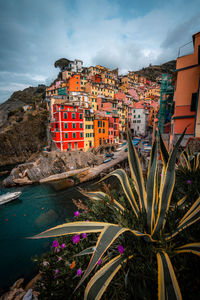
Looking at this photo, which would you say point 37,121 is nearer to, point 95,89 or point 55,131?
point 55,131

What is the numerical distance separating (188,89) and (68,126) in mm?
15192

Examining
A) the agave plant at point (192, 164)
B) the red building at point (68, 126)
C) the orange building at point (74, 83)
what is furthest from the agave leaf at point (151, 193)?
the orange building at point (74, 83)

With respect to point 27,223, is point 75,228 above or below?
above

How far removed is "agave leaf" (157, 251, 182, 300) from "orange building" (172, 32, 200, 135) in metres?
9.06

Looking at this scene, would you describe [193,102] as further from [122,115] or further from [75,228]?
[122,115]

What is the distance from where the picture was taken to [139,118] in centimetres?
3259

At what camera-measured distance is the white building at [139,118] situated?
3212cm

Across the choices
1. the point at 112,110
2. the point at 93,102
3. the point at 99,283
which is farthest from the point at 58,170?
the point at 99,283

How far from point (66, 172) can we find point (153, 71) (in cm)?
8361

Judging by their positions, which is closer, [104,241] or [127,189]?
[104,241]

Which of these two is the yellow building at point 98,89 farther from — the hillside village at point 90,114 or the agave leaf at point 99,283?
the agave leaf at point 99,283

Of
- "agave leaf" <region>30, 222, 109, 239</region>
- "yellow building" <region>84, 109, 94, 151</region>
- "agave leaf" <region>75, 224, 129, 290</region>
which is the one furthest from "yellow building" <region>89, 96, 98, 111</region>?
"agave leaf" <region>75, 224, 129, 290</region>

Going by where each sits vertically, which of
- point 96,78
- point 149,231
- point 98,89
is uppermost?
point 96,78

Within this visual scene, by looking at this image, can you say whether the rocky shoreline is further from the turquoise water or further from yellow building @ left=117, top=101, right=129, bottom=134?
yellow building @ left=117, top=101, right=129, bottom=134
